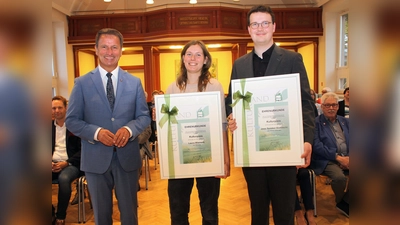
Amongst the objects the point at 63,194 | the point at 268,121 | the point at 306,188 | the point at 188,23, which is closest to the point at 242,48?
the point at 188,23

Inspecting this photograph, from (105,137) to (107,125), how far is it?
13 centimetres

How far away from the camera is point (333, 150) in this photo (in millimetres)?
3508

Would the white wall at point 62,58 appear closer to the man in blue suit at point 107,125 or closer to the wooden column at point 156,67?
the wooden column at point 156,67

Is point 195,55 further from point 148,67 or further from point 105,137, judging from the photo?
point 148,67

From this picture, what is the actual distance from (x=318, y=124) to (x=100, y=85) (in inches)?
105

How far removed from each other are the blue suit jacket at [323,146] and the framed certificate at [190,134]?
1915 mm

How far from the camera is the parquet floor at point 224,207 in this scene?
344 centimetres

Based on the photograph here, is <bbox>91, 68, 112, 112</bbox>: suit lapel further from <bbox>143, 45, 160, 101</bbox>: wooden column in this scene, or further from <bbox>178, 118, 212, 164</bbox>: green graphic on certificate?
<bbox>143, 45, 160, 101</bbox>: wooden column

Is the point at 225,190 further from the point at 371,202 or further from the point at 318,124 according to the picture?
the point at 371,202

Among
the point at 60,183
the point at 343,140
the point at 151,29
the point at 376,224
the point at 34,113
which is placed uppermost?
the point at 151,29

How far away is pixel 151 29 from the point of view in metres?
10.3

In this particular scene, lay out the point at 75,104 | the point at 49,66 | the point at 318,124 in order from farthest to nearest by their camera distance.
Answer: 1. the point at 318,124
2. the point at 75,104
3. the point at 49,66

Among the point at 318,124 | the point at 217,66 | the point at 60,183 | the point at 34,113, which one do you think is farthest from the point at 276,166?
the point at 217,66

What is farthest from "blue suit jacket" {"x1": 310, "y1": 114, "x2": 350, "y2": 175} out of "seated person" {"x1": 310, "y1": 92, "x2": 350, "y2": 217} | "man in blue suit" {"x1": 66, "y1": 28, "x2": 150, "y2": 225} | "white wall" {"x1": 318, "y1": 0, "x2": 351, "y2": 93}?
"white wall" {"x1": 318, "y1": 0, "x2": 351, "y2": 93}
